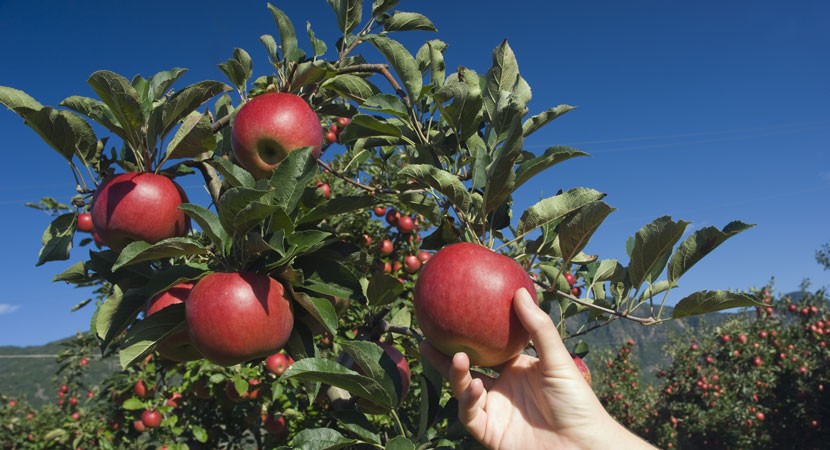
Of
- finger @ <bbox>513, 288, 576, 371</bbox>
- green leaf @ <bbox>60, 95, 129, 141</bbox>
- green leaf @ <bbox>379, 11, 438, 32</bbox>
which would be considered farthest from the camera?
green leaf @ <bbox>379, 11, 438, 32</bbox>

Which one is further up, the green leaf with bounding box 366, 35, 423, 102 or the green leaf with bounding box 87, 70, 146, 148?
the green leaf with bounding box 366, 35, 423, 102

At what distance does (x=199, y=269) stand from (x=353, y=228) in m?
3.65

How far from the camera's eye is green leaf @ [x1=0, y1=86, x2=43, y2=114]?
1.49 m

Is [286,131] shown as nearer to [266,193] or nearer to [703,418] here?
[266,193]

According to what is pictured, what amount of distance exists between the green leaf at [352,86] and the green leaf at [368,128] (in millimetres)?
207

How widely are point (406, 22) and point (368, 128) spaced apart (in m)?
0.69

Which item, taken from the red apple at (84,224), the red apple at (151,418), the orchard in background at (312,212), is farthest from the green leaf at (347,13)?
the red apple at (151,418)

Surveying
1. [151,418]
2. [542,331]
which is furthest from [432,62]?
[151,418]

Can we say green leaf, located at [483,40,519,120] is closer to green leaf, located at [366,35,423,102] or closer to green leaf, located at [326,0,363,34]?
green leaf, located at [366,35,423,102]

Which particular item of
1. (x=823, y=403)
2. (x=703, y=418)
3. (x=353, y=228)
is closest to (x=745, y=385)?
(x=703, y=418)

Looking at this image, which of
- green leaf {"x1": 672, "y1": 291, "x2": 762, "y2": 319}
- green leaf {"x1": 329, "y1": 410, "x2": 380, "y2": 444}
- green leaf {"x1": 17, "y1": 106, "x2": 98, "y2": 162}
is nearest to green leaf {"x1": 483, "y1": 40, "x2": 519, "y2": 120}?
green leaf {"x1": 672, "y1": 291, "x2": 762, "y2": 319}

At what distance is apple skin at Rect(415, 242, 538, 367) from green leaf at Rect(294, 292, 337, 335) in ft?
0.92

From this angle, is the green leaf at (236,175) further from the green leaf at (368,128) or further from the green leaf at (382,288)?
the green leaf at (382,288)

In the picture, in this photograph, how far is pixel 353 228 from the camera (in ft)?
16.8
